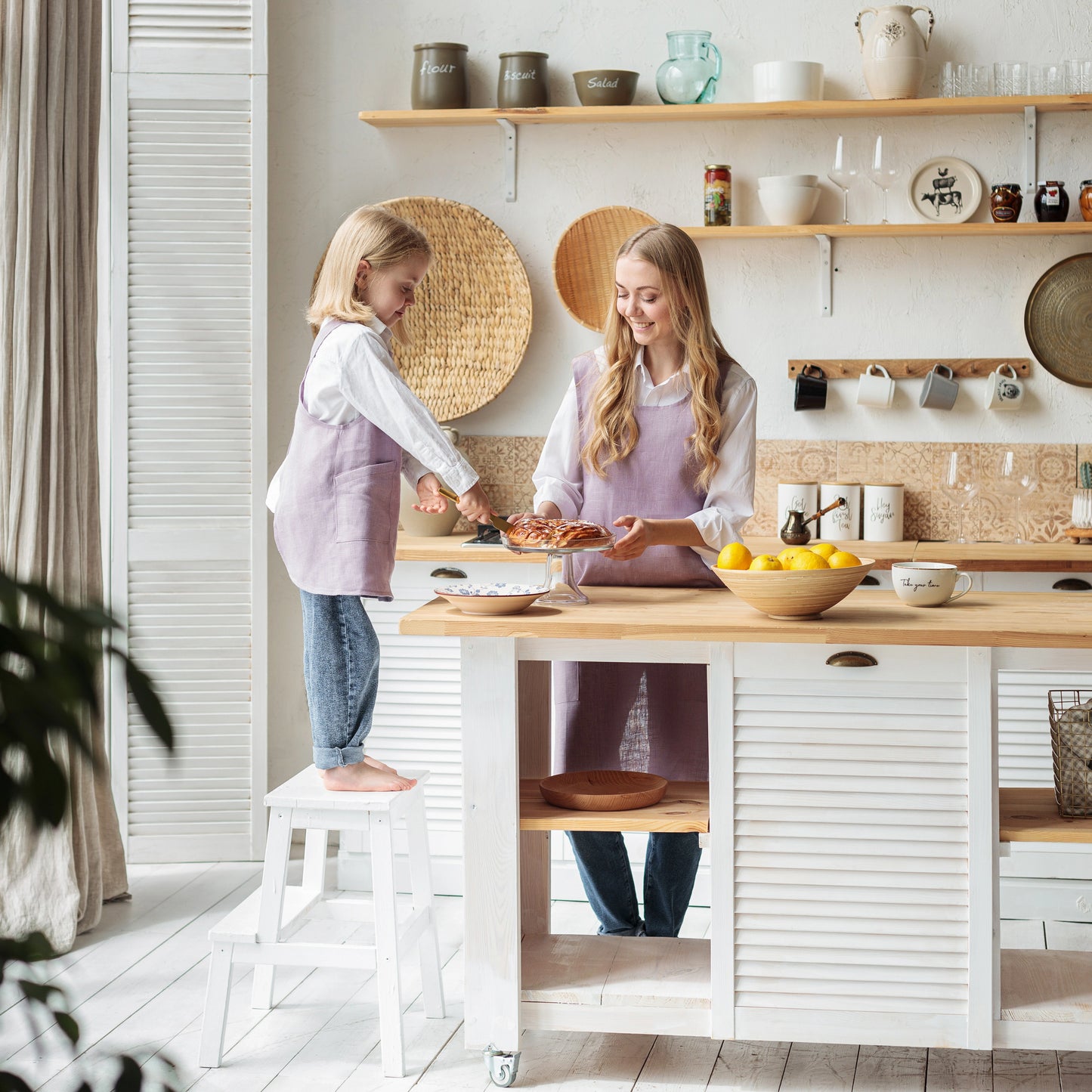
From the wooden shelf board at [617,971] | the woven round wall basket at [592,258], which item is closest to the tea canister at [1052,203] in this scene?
the woven round wall basket at [592,258]

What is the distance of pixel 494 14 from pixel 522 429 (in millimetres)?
1267

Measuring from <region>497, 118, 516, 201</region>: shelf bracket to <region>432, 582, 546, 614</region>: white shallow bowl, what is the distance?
200cm

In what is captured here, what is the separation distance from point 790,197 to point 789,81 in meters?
0.32

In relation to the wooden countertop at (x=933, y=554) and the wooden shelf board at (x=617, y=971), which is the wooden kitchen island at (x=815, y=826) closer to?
the wooden shelf board at (x=617, y=971)

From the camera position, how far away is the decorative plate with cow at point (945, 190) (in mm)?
3697

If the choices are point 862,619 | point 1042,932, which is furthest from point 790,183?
point 1042,932

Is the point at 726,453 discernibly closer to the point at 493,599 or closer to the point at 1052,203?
the point at 493,599

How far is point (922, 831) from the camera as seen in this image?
2.11m

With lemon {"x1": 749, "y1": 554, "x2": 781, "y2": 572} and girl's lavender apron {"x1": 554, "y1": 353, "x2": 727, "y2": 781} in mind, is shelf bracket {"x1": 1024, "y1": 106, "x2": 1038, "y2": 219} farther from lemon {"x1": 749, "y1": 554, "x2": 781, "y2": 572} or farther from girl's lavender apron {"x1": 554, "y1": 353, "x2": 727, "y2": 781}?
lemon {"x1": 749, "y1": 554, "x2": 781, "y2": 572}

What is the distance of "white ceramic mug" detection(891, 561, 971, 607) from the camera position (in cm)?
227

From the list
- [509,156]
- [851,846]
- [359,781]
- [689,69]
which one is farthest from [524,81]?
[851,846]

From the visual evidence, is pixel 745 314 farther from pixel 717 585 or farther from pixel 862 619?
pixel 862 619

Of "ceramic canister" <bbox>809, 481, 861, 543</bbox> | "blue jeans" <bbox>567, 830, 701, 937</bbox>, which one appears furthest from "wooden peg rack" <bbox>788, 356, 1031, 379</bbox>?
"blue jeans" <bbox>567, 830, 701, 937</bbox>

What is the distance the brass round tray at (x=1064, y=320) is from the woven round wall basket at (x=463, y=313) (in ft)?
4.93
